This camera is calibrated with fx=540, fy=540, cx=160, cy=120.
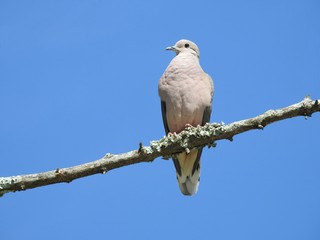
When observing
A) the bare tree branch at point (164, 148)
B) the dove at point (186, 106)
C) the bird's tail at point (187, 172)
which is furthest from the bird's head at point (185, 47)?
the bare tree branch at point (164, 148)

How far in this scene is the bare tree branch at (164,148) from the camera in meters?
6.12

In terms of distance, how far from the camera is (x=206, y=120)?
877 cm

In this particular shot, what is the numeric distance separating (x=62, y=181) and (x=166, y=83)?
126 inches

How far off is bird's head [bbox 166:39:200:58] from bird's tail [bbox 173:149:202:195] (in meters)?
2.24

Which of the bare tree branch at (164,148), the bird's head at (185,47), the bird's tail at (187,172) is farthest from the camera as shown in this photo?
the bird's head at (185,47)

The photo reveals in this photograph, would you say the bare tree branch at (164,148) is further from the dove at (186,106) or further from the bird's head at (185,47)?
the bird's head at (185,47)

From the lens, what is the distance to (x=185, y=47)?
10070 millimetres

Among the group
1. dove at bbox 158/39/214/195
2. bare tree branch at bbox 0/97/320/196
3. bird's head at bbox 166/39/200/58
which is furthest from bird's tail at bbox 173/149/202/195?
bird's head at bbox 166/39/200/58

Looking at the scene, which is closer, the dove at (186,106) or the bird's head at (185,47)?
the dove at (186,106)

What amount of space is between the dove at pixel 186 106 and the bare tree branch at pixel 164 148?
144cm

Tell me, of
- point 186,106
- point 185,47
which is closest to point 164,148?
point 186,106

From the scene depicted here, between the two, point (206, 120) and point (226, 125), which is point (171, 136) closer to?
point (226, 125)

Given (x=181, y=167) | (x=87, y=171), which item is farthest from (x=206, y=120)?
(x=87, y=171)

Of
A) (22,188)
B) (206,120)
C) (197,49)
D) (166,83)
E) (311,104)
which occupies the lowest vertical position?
(22,188)
